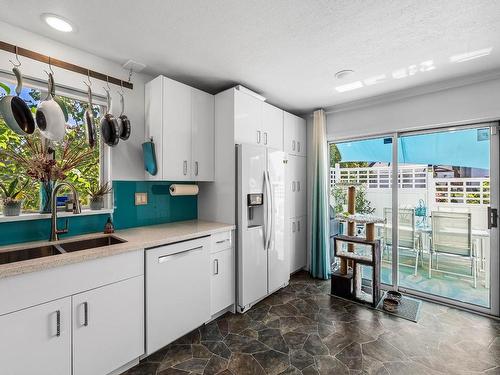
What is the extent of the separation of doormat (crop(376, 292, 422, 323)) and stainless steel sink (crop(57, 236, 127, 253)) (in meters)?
2.87

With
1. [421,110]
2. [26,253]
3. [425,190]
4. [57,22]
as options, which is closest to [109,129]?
[57,22]

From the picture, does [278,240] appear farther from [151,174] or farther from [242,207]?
[151,174]

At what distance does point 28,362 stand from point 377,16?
314 cm

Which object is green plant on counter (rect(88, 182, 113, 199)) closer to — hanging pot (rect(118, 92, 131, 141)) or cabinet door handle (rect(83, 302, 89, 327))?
hanging pot (rect(118, 92, 131, 141))

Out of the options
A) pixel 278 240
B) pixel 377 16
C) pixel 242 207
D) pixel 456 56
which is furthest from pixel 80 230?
pixel 456 56

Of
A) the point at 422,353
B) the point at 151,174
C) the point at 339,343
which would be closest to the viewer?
the point at 422,353

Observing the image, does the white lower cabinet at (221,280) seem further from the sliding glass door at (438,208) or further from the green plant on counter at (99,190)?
the sliding glass door at (438,208)

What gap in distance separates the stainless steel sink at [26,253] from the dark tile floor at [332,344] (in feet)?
3.62

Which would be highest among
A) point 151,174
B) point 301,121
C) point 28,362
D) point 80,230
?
point 301,121

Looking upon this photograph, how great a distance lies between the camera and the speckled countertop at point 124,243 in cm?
137

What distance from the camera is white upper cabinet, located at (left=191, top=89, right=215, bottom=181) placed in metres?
2.62

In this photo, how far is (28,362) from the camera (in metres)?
1.39

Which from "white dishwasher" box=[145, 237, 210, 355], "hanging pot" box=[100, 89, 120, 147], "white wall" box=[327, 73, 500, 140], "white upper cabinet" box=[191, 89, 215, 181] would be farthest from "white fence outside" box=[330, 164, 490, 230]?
"hanging pot" box=[100, 89, 120, 147]

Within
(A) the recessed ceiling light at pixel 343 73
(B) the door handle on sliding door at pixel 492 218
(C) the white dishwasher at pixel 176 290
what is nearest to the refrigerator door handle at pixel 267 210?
(C) the white dishwasher at pixel 176 290
